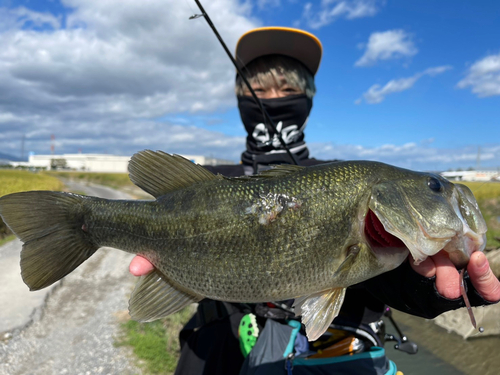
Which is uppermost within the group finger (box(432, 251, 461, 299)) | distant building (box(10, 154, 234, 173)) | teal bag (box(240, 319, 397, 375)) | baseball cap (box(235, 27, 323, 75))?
distant building (box(10, 154, 234, 173))

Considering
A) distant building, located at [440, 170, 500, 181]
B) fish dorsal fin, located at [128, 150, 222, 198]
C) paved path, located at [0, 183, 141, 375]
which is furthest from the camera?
paved path, located at [0, 183, 141, 375]

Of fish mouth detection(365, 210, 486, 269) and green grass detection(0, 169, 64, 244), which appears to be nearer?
fish mouth detection(365, 210, 486, 269)

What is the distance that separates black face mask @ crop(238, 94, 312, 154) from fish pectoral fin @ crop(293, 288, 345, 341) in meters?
2.28

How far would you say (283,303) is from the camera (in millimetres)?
2994

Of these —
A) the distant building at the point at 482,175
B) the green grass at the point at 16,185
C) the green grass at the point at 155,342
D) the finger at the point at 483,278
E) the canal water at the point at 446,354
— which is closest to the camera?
the finger at the point at 483,278

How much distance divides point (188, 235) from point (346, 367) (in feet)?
5.03

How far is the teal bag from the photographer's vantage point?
96.2 inches

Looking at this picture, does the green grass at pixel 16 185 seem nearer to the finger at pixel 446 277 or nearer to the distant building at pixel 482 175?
the distant building at pixel 482 175

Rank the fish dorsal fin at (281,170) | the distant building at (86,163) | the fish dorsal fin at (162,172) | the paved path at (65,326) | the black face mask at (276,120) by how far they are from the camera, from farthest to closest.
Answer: the distant building at (86,163) → the paved path at (65,326) → the black face mask at (276,120) → the fish dorsal fin at (162,172) → the fish dorsal fin at (281,170)

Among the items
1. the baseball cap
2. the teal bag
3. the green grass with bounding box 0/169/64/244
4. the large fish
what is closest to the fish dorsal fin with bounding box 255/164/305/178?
the large fish

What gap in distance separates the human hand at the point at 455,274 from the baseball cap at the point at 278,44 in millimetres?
2910

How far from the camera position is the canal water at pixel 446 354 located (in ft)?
28.3

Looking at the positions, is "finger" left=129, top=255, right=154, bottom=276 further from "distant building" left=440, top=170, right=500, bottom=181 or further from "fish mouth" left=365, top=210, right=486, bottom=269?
"distant building" left=440, top=170, right=500, bottom=181

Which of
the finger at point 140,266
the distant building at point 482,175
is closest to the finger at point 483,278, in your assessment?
the distant building at point 482,175
